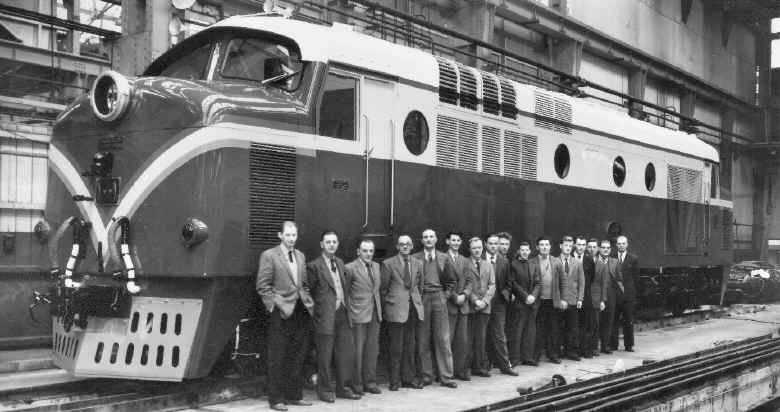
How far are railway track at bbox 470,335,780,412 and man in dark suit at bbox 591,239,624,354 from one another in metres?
1.40

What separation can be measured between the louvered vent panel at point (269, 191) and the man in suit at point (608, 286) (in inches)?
235

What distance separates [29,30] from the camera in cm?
1502

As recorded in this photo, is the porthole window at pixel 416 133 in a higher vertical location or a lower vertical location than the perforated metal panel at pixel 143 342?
higher

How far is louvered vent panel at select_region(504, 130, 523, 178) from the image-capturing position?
453 inches

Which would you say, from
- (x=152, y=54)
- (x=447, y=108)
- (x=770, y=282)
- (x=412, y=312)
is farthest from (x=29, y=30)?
(x=770, y=282)

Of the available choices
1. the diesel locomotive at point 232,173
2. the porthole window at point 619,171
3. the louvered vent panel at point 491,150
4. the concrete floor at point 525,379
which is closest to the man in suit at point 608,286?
the concrete floor at point 525,379

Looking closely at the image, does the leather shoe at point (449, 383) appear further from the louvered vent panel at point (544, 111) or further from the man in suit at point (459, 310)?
the louvered vent panel at point (544, 111)

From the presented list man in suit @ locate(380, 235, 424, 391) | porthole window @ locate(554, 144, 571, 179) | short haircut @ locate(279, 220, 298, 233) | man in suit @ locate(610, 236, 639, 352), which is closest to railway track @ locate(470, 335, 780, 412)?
man in suit @ locate(610, 236, 639, 352)

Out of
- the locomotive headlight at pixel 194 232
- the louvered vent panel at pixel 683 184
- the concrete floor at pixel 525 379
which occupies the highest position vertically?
the louvered vent panel at pixel 683 184

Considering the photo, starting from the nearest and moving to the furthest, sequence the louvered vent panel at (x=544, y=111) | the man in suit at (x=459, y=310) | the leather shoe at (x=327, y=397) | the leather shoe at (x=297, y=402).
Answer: the leather shoe at (x=297, y=402) < the leather shoe at (x=327, y=397) < the man in suit at (x=459, y=310) < the louvered vent panel at (x=544, y=111)

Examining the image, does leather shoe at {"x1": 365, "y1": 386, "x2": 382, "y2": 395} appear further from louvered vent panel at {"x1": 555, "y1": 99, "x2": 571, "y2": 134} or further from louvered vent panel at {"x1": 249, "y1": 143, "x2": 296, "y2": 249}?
louvered vent panel at {"x1": 555, "y1": 99, "x2": 571, "y2": 134}

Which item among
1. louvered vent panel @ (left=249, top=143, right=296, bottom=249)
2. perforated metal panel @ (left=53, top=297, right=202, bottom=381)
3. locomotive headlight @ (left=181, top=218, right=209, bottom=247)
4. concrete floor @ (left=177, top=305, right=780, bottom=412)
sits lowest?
concrete floor @ (left=177, top=305, right=780, bottom=412)

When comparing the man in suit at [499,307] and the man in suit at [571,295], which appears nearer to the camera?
the man in suit at [499,307]

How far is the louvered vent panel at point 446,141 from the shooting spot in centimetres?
1024
